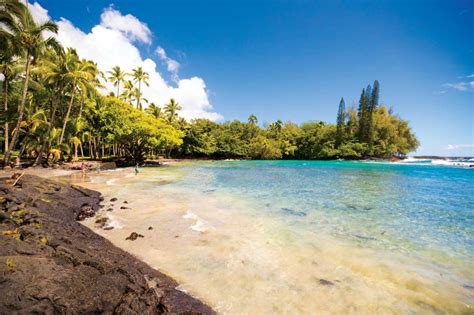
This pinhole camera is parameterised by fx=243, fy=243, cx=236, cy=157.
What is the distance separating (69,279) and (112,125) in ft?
97.7

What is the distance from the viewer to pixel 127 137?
103 feet

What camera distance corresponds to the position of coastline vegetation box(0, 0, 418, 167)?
804 inches

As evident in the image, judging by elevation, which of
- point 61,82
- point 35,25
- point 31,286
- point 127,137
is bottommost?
point 31,286

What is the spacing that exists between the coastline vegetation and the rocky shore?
18462mm

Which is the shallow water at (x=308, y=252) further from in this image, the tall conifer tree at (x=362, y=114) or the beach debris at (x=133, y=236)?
the tall conifer tree at (x=362, y=114)

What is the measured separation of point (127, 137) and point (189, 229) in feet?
88.3

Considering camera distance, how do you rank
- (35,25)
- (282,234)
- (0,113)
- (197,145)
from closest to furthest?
1. (282,234)
2. (35,25)
3. (0,113)
4. (197,145)

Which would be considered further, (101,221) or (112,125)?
(112,125)

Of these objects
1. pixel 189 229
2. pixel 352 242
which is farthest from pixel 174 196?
pixel 352 242

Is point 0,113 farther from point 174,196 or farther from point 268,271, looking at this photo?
point 268,271

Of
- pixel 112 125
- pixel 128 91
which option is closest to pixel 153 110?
pixel 128 91

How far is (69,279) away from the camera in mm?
3293

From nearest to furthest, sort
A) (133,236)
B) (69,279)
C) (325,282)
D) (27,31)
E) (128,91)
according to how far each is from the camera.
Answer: (69,279) < (325,282) < (133,236) < (27,31) < (128,91)

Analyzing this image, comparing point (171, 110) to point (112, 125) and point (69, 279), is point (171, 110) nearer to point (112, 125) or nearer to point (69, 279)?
point (112, 125)
